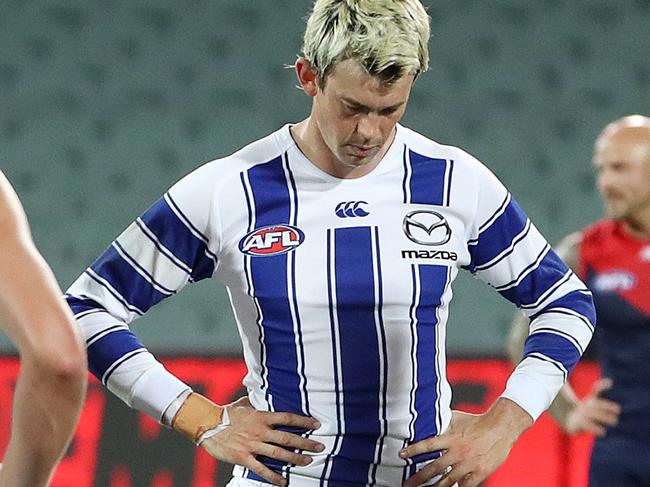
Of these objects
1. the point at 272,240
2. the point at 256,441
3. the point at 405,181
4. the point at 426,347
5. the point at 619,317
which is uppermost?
the point at 619,317

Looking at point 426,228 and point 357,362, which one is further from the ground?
point 426,228

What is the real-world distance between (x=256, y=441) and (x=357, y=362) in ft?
0.73

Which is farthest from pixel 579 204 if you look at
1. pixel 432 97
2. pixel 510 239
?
pixel 510 239

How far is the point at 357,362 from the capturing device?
221cm

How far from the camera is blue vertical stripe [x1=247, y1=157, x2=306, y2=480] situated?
2223 mm

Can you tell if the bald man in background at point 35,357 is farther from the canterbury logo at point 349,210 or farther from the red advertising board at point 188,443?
the red advertising board at point 188,443

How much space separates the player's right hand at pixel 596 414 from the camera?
12.2 feet

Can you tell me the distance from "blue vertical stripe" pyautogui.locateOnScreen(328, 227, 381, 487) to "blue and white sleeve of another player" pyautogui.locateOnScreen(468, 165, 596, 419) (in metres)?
0.23

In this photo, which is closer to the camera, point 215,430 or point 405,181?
point 215,430

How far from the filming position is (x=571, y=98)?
19.5 feet

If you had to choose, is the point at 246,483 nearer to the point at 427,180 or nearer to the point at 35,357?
the point at 427,180

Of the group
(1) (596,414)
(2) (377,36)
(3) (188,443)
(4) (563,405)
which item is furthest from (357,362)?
(3) (188,443)

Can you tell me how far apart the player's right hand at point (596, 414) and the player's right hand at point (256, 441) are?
5.77 feet

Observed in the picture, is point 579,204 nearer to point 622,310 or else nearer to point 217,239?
point 622,310
